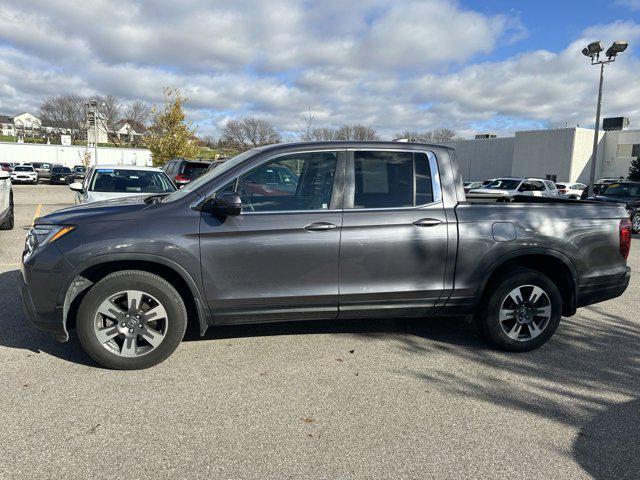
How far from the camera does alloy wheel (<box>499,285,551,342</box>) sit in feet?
14.1

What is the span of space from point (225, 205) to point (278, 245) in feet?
1.74

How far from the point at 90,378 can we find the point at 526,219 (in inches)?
154

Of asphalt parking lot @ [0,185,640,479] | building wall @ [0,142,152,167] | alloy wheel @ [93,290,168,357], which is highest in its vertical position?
building wall @ [0,142,152,167]

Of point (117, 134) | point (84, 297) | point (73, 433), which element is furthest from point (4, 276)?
point (117, 134)

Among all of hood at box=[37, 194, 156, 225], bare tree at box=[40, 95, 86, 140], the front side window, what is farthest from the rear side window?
bare tree at box=[40, 95, 86, 140]

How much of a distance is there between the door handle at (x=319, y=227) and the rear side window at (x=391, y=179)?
315 mm

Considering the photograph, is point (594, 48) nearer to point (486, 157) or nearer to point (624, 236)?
point (624, 236)

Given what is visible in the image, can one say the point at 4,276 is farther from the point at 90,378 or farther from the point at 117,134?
the point at 117,134

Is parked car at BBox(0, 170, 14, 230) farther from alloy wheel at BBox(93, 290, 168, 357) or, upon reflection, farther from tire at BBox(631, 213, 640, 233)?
tire at BBox(631, 213, 640, 233)

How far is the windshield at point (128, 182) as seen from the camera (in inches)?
337

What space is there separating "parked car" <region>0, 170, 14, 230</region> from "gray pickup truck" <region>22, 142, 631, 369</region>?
7.24 m

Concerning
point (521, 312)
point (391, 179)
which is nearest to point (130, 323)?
point (391, 179)

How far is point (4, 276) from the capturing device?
21.7 ft

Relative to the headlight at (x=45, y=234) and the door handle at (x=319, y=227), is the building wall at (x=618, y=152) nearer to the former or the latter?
the door handle at (x=319, y=227)
